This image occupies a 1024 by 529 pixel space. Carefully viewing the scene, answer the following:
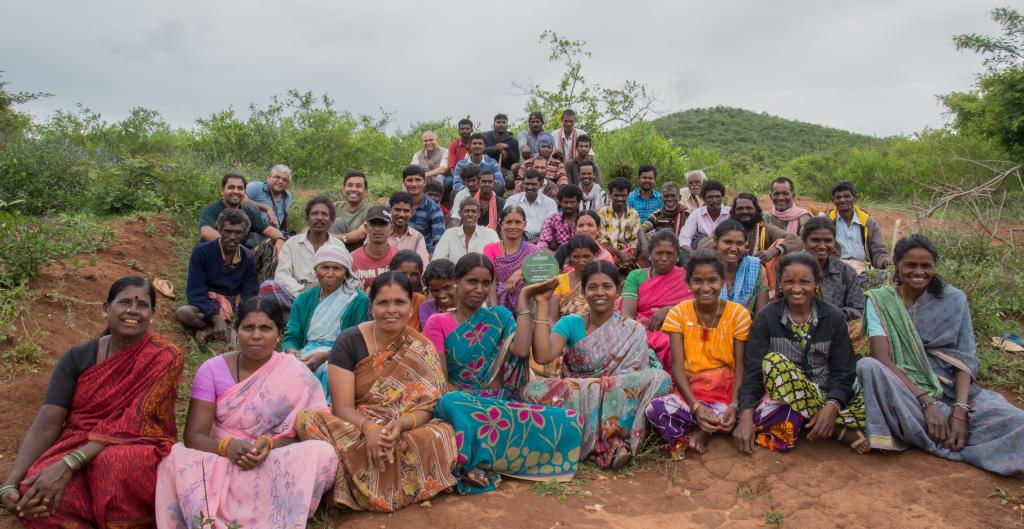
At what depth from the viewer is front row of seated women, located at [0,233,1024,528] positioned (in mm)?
3164

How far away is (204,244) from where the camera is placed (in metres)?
5.64

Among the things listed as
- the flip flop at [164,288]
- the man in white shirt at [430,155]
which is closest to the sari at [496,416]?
the flip flop at [164,288]

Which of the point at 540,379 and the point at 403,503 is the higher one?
the point at 540,379

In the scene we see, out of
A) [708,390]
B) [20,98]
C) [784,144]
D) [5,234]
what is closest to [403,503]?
[708,390]

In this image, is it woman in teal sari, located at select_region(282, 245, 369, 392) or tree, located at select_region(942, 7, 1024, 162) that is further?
tree, located at select_region(942, 7, 1024, 162)

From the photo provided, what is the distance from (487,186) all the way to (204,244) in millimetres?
3391

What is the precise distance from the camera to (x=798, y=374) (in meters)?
3.96

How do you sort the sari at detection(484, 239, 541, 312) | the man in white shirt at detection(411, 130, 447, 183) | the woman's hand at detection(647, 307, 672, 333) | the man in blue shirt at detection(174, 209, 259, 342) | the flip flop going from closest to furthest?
1. the woman's hand at detection(647, 307, 672, 333)
2. the man in blue shirt at detection(174, 209, 259, 342)
3. the sari at detection(484, 239, 541, 312)
4. the flip flop
5. the man in white shirt at detection(411, 130, 447, 183)

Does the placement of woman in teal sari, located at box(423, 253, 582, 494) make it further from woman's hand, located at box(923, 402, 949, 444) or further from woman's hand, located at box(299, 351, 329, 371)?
woman's hand, located at box(923, 402, 949, 444)

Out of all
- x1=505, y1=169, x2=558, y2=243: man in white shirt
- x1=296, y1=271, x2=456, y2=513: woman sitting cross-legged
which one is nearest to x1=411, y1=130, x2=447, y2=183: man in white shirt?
x1=505, y1=169, x2=558, y2=243: man in white shirt

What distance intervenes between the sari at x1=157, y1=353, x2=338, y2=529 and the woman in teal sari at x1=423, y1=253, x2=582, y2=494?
0.75 m

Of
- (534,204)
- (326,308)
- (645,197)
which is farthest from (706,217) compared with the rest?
(326,308)

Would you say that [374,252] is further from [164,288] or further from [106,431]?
[106,431]

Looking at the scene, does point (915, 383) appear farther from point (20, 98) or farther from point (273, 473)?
point (20, 98)
